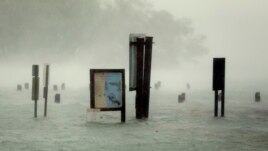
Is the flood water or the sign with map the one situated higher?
the sign with map

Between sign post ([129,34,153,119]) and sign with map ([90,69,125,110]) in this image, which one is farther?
sign post ([129,34,153,119])

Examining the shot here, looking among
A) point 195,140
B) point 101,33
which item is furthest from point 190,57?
point 195,140

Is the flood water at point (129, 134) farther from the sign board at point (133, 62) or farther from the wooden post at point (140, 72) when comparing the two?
the sign board at point (133, 62)

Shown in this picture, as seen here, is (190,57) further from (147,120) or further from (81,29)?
(147,120)

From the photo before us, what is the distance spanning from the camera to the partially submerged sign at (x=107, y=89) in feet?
54.3

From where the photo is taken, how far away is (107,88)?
55.0 ft

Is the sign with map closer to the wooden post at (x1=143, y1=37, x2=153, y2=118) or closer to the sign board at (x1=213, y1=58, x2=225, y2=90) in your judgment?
the wooden post at (x1=143, y1=37, x2=153, y2=118)

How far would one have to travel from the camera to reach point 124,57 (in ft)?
295

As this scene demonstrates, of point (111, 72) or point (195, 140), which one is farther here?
point (111, 72)

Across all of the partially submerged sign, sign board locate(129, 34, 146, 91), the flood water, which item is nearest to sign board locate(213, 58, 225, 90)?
the flood water

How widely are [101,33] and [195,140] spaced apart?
70.9m

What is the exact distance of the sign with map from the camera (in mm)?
16547

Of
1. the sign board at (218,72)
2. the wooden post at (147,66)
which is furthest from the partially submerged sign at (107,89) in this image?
the sign board at (218,72)

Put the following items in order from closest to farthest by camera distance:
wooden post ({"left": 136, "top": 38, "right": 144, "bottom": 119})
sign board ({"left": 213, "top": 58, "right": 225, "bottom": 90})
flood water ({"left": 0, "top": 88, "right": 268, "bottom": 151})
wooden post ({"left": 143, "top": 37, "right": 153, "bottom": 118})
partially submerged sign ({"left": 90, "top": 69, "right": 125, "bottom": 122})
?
flood water ({"left": 0, "top": 88, "right": 268, "bottom": 151}), partially submerged sign ({"left": 90, "top": 69, "right": 125, "bottom": 122}), wooden post ({"left": 136, "top": 38, "right": 144, "bottom": 119}), wooden post ({"left": 143, "top": 37, "right": 153, "bottom": 118}), sign board ({"left": 213, "top": 58, "right": 225, "bottom": 90})
